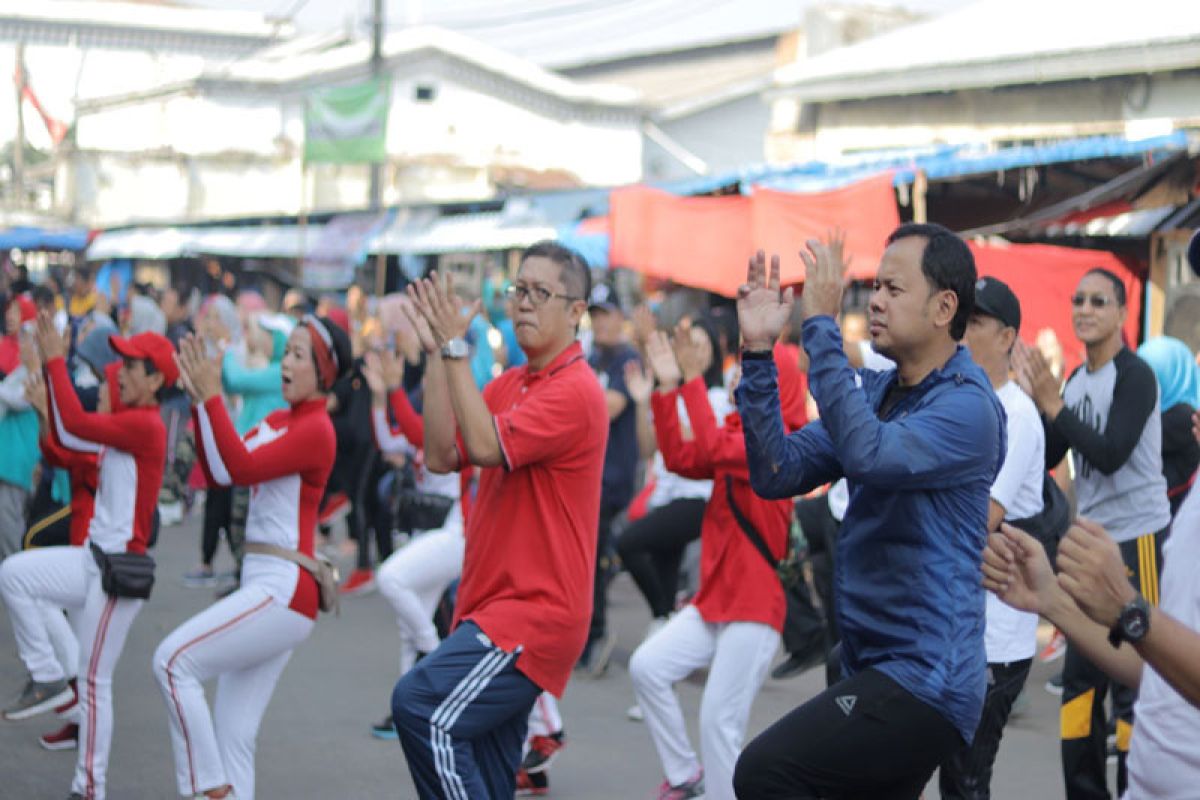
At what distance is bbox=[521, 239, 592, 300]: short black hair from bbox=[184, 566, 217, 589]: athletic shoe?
7128 mm

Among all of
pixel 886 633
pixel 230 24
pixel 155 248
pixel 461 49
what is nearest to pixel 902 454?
pixel 886 633

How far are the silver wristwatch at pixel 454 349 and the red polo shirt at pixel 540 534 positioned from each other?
0.77ft

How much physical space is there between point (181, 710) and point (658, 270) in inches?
258

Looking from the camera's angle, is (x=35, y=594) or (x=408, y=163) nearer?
(x=35, y=594)

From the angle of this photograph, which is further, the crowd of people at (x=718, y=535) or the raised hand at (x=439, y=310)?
the raised hand at (x=439, y=310)

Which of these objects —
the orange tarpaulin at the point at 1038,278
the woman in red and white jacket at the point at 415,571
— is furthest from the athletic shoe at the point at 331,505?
the orange tarpaulin at the point at 1038,278

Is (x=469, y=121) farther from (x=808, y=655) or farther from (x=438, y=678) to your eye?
(x=438, y=678)

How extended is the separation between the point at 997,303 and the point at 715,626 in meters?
1.80

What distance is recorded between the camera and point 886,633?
12.3ft

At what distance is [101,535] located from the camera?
6.26m

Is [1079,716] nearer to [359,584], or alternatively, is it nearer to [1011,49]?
[359,584]

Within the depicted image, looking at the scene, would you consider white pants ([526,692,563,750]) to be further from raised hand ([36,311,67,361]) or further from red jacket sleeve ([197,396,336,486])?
raised hand ([36,311,67,361])

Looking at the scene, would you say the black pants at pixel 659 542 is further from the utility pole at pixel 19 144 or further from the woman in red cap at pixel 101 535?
the utility pole at pixel 19 144

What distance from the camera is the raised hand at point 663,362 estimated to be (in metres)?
5.54
